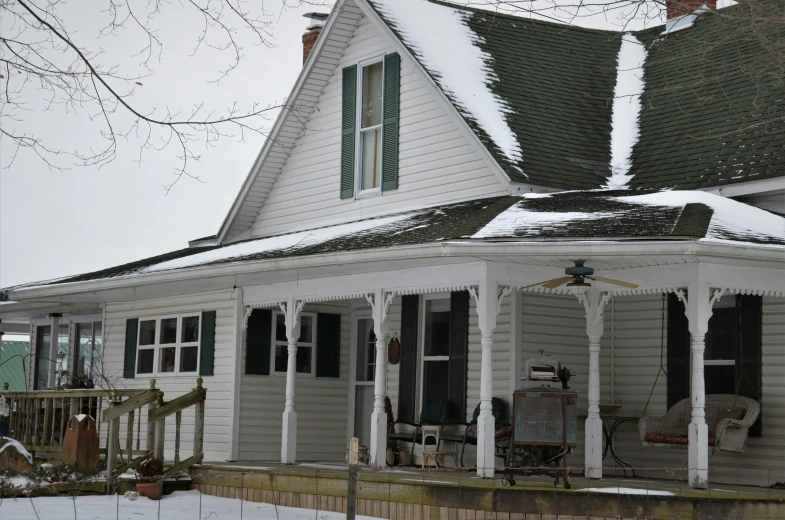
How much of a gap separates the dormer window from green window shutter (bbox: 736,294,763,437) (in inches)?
218

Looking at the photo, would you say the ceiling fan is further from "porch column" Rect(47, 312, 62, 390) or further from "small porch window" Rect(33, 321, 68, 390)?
"small porch window" Rect(33, 321, 68, 390)

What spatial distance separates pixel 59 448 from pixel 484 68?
8.08 metres

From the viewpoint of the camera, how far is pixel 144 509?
1252 centimetres

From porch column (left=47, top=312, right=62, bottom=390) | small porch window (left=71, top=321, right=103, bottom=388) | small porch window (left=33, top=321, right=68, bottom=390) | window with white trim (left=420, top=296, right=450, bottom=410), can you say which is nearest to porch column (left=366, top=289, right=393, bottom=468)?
window with white trim (left=420, top=296, right=450, bottom=410)

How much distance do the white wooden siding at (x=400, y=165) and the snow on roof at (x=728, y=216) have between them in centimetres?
238

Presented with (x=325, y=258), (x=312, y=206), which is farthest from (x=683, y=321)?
(x=312, y=206)

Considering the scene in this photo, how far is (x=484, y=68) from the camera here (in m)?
17.0

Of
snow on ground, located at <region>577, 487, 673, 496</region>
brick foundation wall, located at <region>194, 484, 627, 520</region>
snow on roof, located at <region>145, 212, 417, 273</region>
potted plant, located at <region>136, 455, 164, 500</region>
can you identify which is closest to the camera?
snow on ground, located at <region>577, 487, 673, 496</region>

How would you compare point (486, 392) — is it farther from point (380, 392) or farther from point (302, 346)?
point (302, 346)

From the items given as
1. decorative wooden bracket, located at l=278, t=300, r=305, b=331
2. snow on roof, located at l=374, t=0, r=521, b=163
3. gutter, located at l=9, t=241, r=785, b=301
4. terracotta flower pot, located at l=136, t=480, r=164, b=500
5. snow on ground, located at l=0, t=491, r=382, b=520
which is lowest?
snow on ground, located at l=0, t=491, r=382, b=520

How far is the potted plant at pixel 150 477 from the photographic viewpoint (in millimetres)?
13602

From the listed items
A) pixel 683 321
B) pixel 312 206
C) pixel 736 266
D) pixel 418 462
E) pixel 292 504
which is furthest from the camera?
pixel 312 206

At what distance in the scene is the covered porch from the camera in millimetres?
12031

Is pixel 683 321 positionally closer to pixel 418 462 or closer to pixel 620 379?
pixel 620 379
